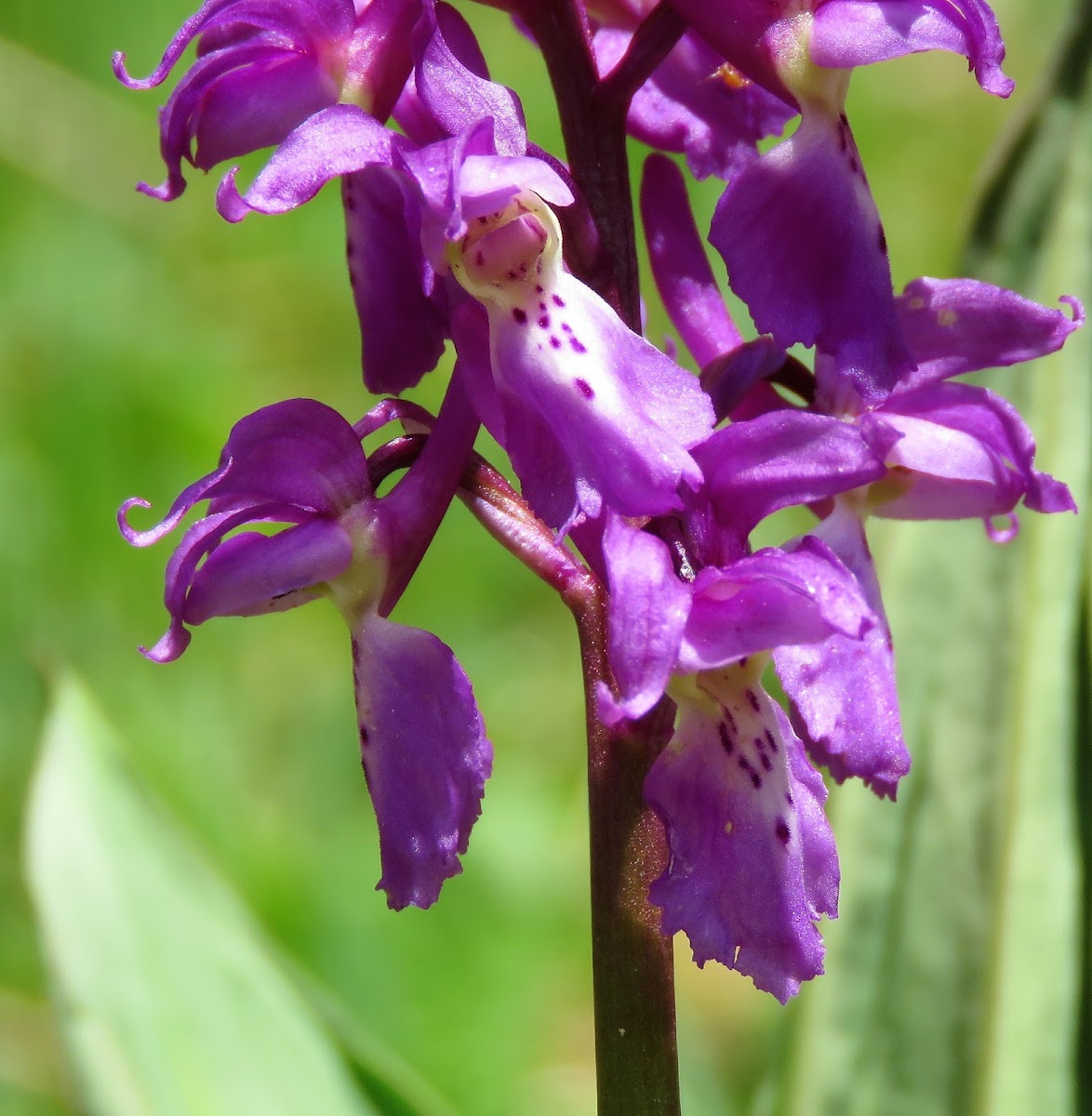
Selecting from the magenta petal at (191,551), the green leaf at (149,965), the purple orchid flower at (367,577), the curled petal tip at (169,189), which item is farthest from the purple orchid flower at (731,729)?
the green leaf at (149,965)

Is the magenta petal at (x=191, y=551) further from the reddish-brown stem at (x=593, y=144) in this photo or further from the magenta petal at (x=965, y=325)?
the magenta petal at (x=965, y=325)

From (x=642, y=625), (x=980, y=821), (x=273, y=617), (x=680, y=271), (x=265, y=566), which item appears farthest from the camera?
(x=273, y=617)

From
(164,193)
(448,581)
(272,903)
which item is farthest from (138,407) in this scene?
(164,193)

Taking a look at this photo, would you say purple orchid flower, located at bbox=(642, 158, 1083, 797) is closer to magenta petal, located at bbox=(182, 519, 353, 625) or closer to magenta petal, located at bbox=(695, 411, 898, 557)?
magenta petal, located at bbox=(695, 411, 898, 557)

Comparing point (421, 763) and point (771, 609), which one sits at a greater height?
point (771, 609)

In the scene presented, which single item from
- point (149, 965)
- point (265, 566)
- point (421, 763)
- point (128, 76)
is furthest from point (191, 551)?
point (149, 965)

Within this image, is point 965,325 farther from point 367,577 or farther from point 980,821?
point 980,821
